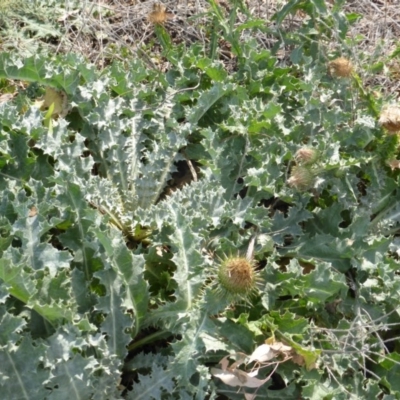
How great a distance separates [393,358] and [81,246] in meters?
1.57

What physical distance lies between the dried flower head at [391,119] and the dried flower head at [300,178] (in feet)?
1.60

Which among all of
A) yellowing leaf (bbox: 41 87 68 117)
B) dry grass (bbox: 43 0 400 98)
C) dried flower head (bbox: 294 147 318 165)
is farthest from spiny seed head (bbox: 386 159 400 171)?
yellowing leaf (bbox: 41 87 68 117)

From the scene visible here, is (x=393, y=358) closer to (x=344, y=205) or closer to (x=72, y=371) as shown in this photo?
(x=344, y=205)

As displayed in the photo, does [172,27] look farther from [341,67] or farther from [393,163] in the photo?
[393,163]

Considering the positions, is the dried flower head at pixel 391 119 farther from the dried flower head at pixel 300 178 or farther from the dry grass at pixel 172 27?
the dry grass at pixel 172 27

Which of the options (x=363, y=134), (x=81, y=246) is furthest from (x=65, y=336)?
(x=363, y=134)

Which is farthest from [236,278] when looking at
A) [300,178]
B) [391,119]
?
[391,119]

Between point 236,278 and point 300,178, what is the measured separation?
823 mm

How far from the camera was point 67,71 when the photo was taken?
353cm

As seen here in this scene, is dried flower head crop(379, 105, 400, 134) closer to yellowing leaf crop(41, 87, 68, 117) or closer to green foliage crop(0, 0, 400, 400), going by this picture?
green foliage crop(0, 0, 400, 400)

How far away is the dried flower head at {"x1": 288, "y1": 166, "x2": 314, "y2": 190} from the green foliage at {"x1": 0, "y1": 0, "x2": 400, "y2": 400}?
12 mm

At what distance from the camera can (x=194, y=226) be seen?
3.07 metres

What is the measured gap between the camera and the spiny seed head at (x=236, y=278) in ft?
8.92

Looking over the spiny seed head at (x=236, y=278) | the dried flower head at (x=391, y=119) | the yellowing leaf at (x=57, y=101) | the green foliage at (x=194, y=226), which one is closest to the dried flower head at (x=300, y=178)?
the green foliage at (x=194, y=226)
